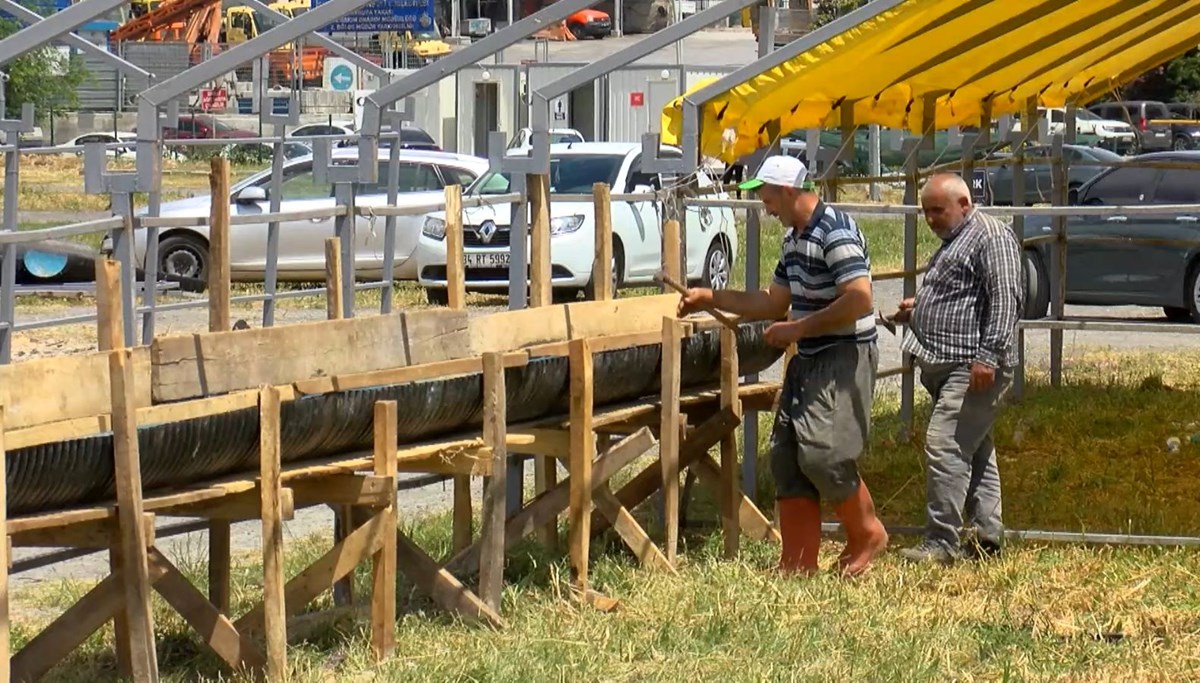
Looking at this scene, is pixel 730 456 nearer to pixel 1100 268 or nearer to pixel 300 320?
pixel 1100 268

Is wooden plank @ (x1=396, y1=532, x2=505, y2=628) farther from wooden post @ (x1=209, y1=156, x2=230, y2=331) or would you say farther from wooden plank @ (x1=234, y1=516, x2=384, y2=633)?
wooden post @ (x1=209, y1=156, x2=230, y2=331)

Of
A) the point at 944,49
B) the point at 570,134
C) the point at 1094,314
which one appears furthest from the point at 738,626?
the point at 570,134

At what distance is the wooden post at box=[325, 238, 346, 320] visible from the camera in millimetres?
7762

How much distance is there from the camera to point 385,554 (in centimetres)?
665

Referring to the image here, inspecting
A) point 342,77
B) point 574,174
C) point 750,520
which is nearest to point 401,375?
point 750,520

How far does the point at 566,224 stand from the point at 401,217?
1.66 metres

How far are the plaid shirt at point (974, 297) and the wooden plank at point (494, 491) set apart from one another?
212 cm

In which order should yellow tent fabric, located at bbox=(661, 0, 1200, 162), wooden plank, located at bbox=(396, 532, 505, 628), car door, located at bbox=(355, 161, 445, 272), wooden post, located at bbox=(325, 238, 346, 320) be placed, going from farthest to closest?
car door, located at bbox=(355, 161, 445, 272) < yellow tent fabric, located at bbox=(661, 0, 1200, 162) < wooden post, located at bbox=(325, 238, 346, 320) < wooden plank, located at bbox=(396, 532, 505, 628)

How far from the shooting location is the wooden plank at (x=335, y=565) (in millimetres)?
6598

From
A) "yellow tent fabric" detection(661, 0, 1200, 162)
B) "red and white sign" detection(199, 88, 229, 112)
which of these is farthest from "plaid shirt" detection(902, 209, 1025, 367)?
"red and white sign" detection(199, 88, 229, 112)

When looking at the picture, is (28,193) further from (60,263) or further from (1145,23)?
A: (1145,23)

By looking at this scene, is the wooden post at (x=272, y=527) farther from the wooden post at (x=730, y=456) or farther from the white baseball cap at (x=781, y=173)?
the wooden post at (x=730, y=456)

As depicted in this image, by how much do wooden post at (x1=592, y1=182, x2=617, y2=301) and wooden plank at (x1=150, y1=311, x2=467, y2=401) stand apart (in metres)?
1.25

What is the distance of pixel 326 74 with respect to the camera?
4950cm
